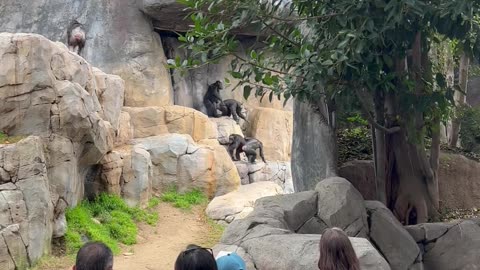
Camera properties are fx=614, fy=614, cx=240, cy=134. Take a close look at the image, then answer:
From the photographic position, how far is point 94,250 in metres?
2.54

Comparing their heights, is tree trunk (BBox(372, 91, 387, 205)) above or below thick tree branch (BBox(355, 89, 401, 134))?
below

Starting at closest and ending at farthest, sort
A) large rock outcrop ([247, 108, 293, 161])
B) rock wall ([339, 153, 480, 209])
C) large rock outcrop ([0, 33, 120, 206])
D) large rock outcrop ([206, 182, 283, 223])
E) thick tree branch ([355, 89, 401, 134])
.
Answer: thick tree branch ([355, 89, 401, 134]) < rock wall ([339, 153, 480, 209]) < large rock outcrop ([0, 33, 120, 206]) < large rock outcrop ([206, 182, 283, 223]) < large rock outcrop ([247, 108, 293, 161])

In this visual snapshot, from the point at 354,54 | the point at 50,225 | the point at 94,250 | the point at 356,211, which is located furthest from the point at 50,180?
the point at 94,250

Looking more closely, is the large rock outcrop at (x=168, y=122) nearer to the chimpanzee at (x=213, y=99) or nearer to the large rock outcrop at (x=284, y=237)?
the chimpanzee at (x=213, y=99)

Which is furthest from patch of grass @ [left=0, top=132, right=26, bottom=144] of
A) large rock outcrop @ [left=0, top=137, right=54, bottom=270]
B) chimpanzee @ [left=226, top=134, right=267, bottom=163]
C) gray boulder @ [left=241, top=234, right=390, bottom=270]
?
chimpanzee @ [left=226, top=134, right=267, bottom=163]

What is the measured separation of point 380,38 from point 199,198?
10.2 meters

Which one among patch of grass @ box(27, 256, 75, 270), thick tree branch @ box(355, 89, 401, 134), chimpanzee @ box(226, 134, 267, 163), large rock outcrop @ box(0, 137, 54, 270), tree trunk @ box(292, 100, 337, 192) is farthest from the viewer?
chimpanzee @ box(226, 134, 267, 163)

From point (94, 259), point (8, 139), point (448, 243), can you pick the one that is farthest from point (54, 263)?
point (94, 259)

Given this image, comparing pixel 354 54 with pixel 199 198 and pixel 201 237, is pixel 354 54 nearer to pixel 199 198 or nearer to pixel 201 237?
pixel 201 237

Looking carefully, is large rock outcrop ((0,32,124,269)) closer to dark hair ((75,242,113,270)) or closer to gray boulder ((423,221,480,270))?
gray boulder ((423,221,480,270))

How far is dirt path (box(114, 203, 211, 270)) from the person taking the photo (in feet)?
33.3

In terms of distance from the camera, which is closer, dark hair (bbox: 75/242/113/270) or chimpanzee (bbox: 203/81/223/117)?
dark hair (bbox: 75/242/113/270)

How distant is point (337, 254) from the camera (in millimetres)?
2910

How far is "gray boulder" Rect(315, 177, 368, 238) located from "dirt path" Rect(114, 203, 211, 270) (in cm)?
481
